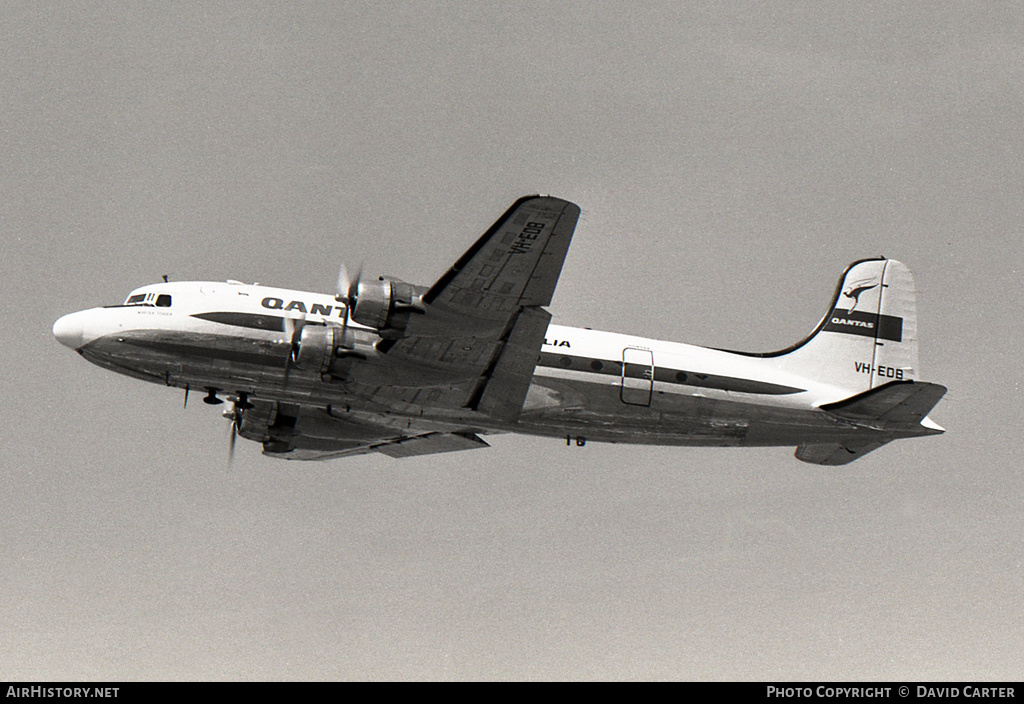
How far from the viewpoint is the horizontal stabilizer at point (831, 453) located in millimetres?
24234

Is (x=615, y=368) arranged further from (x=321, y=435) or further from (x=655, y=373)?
(x=321, y=435)

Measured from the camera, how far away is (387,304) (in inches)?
774

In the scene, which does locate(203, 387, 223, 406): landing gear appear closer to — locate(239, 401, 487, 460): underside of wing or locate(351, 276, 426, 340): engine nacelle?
locate(239, 401, 487, 460): underside of wing

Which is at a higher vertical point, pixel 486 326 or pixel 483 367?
pixel 486 326

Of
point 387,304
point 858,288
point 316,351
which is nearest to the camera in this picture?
point 387,304

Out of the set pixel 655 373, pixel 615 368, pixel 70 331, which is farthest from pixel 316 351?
pixel 655 373

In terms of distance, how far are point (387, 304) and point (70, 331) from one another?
6389mm

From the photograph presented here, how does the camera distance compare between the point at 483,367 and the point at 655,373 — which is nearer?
the point at 483,367

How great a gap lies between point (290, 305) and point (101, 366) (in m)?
3.82

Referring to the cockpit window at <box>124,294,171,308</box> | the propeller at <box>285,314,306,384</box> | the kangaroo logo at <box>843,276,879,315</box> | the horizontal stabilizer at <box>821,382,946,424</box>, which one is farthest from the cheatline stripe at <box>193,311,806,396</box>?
the kangaroo logo at <box>843,276,879,315</box>

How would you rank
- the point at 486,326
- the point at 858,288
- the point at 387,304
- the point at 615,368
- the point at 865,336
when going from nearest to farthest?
the point at 387,304
the point at 486,326
the point at 615,368
the point at 865,336
the point at 858,288

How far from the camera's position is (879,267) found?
26547 millimetres

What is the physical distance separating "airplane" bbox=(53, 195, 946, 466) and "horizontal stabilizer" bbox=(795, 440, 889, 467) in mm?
43
